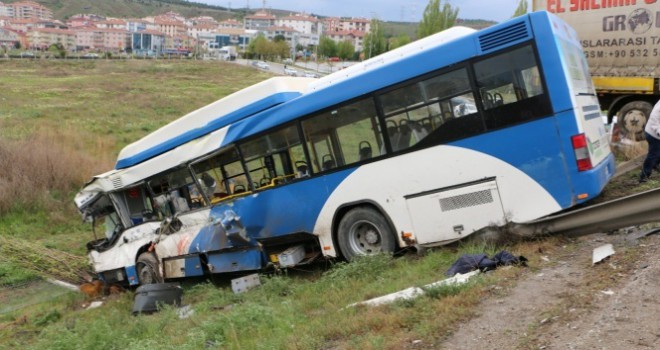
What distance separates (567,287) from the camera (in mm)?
5699

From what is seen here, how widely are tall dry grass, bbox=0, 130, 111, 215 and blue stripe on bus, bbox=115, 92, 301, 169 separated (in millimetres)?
7825

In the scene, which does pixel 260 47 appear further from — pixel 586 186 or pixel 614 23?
pixel 586 186

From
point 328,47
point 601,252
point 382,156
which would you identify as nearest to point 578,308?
point 601,252

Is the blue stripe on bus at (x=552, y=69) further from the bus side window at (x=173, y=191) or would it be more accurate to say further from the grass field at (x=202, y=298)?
the bus side window at (x=173, y=191)

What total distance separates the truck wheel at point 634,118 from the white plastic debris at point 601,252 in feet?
26.8

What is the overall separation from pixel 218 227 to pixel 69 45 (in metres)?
201

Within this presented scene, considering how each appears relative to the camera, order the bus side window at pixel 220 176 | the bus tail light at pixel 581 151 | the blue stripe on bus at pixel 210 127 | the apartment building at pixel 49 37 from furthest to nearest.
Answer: the apartment building at pixel 49 37
the bus side window at pixel 220 176
the blue stripe on bus at pixel 210 127
the bus tail light at pixel 581 151

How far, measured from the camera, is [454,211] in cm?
809

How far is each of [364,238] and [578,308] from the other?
4.25 m

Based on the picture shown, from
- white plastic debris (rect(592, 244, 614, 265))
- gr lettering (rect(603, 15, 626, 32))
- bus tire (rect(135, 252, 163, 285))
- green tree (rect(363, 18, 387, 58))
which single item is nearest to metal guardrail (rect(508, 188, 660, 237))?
white plastic debris (rect(592, 244, 614, 265))

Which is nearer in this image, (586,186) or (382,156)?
(586,186)

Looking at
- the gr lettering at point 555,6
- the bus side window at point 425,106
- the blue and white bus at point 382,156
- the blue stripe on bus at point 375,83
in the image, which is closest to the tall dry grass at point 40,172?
the blue and white bus at point 382,156

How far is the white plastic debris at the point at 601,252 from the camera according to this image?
6.22 meters

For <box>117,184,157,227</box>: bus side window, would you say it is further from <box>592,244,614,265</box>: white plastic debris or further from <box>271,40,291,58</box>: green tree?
<box>271,40,291,58</box>: green tree
